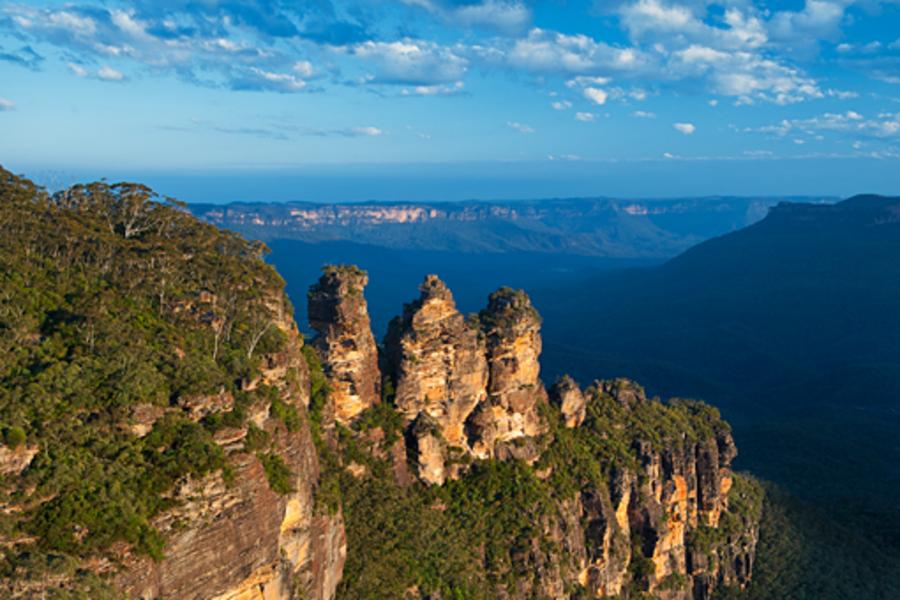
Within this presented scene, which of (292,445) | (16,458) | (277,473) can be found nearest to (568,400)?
(292,445)

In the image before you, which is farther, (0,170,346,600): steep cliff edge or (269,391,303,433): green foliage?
(269,391,303,433): green foliage

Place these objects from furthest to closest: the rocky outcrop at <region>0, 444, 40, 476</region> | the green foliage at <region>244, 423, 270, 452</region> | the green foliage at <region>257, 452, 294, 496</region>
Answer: the green foliage at <region>257, 452, 294, 496</region> < the green foliage at <region>244, 423, 270, 452</region> < the rocky outcrop at <region>0, 444, 40, 476</region>

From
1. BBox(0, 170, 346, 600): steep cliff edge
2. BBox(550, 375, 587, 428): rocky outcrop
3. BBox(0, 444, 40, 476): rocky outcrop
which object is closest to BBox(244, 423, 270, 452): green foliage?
BBox(0, 170, 346, 600): steep cliff edge

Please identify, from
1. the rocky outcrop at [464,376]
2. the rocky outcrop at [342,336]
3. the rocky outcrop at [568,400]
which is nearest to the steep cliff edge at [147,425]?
the rocky outcrop at [342,336]

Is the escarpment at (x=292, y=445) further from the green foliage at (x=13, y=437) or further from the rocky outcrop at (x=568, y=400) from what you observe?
the rocky outcrop at (x=568, y=400)

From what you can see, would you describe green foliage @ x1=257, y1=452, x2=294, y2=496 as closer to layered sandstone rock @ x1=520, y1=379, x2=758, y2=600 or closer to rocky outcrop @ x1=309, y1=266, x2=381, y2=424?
rocky outcrop @ x1=309, y1=266, x2=381, y2=424
